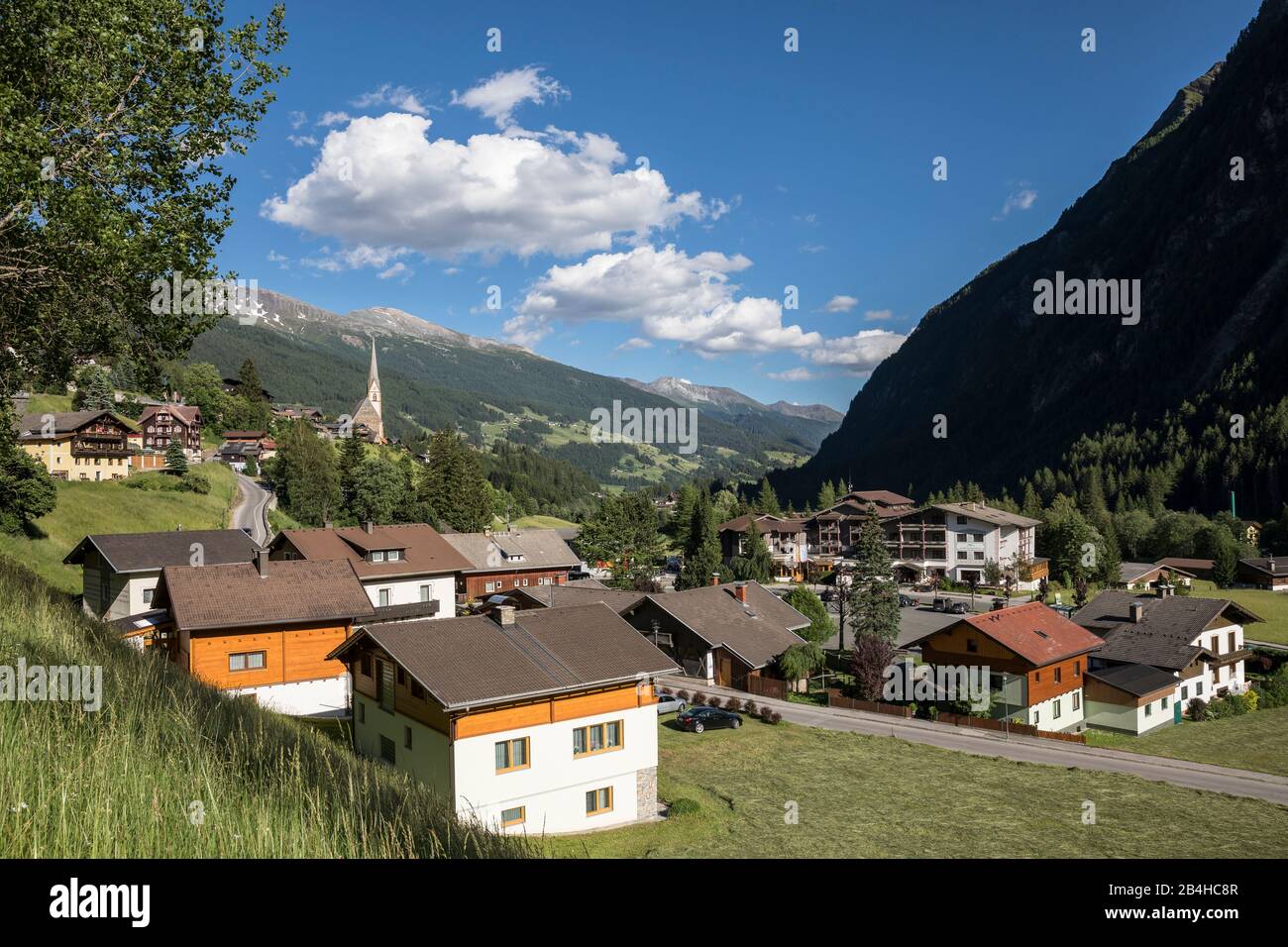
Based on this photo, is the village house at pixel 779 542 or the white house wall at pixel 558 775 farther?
the village house at pixel 779 542

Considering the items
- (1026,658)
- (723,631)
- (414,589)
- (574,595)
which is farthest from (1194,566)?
(414,589)

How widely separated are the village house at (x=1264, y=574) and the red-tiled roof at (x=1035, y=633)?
5997 cm

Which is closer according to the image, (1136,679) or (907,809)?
(907,809)

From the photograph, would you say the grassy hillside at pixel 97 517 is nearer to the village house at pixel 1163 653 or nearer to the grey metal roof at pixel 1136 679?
the grey metal roof at pixel 1136 679

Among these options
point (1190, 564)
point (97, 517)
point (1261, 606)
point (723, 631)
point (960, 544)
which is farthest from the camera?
point (960, 544)

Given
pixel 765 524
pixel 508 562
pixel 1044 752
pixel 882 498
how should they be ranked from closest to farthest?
pixel 1044 752, pixel 508 562, pixel 765 524, pixel 882 498

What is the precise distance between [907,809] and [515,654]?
1572 cm

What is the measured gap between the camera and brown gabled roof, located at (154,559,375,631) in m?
36.4

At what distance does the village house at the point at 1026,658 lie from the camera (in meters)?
45.8

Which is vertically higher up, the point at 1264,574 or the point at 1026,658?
the point at 1026,658

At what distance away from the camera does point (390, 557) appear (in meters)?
55.9

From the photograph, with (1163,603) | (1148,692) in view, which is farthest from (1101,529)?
(1148,692)

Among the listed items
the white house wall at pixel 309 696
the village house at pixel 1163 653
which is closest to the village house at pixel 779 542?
the village house at pixel 1163 653

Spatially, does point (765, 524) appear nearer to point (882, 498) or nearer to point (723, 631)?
Result: point (882, 498)
